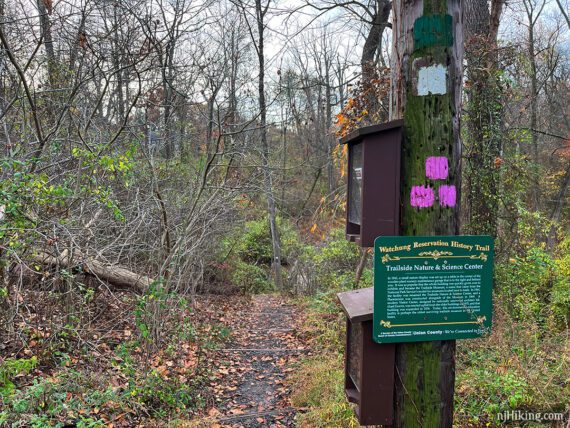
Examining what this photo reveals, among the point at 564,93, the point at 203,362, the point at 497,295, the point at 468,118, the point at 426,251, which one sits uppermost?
the point at 564,93

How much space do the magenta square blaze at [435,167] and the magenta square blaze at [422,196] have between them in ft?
0.22

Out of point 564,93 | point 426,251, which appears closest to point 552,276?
point 426,251

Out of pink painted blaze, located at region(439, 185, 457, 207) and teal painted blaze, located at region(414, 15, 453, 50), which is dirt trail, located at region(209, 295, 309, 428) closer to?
pink painted blaze, located at region(439, 185, 457, 207)

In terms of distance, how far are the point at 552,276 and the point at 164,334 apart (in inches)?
249

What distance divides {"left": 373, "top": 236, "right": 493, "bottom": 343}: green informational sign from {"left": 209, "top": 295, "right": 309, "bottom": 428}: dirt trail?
2.94 meters

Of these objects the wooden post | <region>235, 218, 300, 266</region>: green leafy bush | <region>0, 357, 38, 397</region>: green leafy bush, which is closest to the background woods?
<region>0, 357, 38, 397</region>: green leafy bush

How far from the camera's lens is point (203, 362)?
20.5 feet

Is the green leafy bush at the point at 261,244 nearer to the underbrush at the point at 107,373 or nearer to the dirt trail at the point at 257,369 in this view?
the dirt trail at the point at 257,369

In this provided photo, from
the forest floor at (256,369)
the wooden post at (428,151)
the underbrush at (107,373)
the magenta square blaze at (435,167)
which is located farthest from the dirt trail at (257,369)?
the magenta square blaze at (435,167)

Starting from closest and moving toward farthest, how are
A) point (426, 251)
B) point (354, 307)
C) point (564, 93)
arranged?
point (426, 251) → point (354, 307) → point (564, 93)

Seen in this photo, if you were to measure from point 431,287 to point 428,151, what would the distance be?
0.69 meters

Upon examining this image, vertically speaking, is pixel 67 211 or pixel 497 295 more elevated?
pixel 67 211

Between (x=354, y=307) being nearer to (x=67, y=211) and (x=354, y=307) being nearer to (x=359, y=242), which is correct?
(x=359, y=242)

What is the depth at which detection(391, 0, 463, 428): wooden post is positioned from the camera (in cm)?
213
